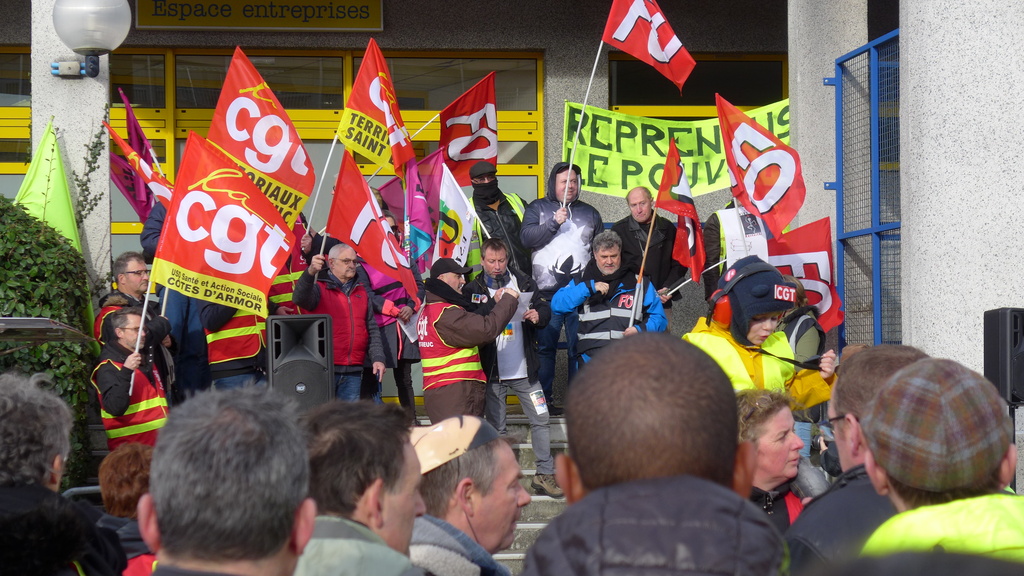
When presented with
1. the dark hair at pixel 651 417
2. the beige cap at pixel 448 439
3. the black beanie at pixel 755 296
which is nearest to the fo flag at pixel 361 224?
the black beanie at pixel 755 296

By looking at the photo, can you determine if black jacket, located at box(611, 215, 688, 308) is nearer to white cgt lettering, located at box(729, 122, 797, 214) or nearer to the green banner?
the green banner

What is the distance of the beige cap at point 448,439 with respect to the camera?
316 centimetres

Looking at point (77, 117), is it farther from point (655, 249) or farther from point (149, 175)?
point (655, 249)

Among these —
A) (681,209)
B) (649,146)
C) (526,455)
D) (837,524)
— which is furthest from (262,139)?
(837,524)

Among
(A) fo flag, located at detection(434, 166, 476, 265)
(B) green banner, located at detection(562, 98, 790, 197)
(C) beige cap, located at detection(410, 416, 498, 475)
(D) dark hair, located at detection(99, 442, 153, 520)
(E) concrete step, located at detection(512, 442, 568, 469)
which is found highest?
(B) green banner, located at detection(562, 98, 790, 197)

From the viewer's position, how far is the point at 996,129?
21.7 feet

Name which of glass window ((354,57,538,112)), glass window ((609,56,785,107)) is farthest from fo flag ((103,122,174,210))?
glass window ((609,56,785,107))

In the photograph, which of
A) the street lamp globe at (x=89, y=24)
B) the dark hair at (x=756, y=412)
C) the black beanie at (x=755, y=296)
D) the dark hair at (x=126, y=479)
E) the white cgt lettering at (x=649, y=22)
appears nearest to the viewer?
the dark hair at (x=126, y=479)

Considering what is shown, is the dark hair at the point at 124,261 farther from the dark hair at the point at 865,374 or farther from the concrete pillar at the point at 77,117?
the dark hair at the point at 865,374

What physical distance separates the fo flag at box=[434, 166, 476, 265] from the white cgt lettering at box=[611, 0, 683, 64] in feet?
5.99

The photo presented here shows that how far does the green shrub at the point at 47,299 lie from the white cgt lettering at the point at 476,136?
10.5 ft

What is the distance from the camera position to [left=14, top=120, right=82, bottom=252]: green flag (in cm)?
892

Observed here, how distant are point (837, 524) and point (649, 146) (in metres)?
7.49

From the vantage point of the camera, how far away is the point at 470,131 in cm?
969
